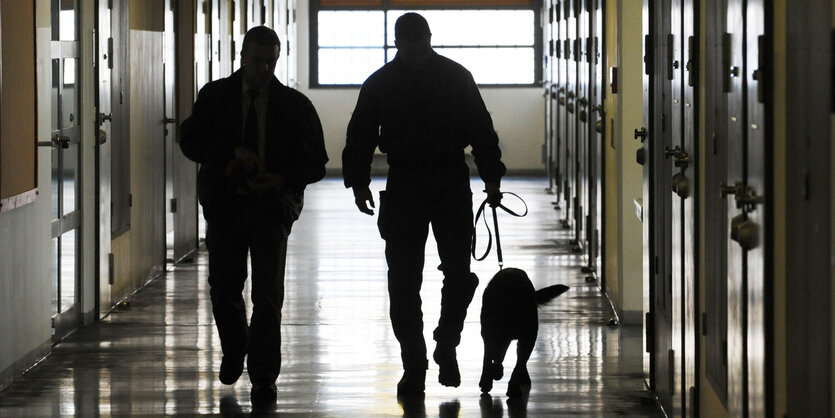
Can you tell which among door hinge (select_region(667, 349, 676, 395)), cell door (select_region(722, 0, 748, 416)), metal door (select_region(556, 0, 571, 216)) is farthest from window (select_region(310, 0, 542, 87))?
cell door (select_region(722, 0, 748, 416))

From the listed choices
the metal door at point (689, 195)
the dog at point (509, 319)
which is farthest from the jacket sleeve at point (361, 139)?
the metal door at point (689, 195)

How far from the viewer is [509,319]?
4.47m

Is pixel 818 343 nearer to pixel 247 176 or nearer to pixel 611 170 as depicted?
pixel 247 176

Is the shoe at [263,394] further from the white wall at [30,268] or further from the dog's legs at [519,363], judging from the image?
the white wall at [30,268]

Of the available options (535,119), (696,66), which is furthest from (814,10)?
(535,119)

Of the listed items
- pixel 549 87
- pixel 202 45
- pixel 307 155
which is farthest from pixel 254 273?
pixel 549 87

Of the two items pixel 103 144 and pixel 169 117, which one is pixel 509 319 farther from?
pixel 169 117

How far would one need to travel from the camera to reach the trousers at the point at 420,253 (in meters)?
4.43

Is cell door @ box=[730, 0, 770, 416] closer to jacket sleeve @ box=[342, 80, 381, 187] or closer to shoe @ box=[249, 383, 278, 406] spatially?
jacket sleeve @ box=[342, 80, 381, 187]

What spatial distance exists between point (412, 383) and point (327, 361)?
777 mm

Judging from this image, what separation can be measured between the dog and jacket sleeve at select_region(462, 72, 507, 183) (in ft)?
1.25

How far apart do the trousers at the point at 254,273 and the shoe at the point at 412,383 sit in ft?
1.56

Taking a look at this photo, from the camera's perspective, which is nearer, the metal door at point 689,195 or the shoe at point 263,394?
the metal door at point 689,195

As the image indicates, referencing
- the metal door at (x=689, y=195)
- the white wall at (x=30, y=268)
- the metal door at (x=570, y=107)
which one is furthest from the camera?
the metal door at (x=570, y=107)
